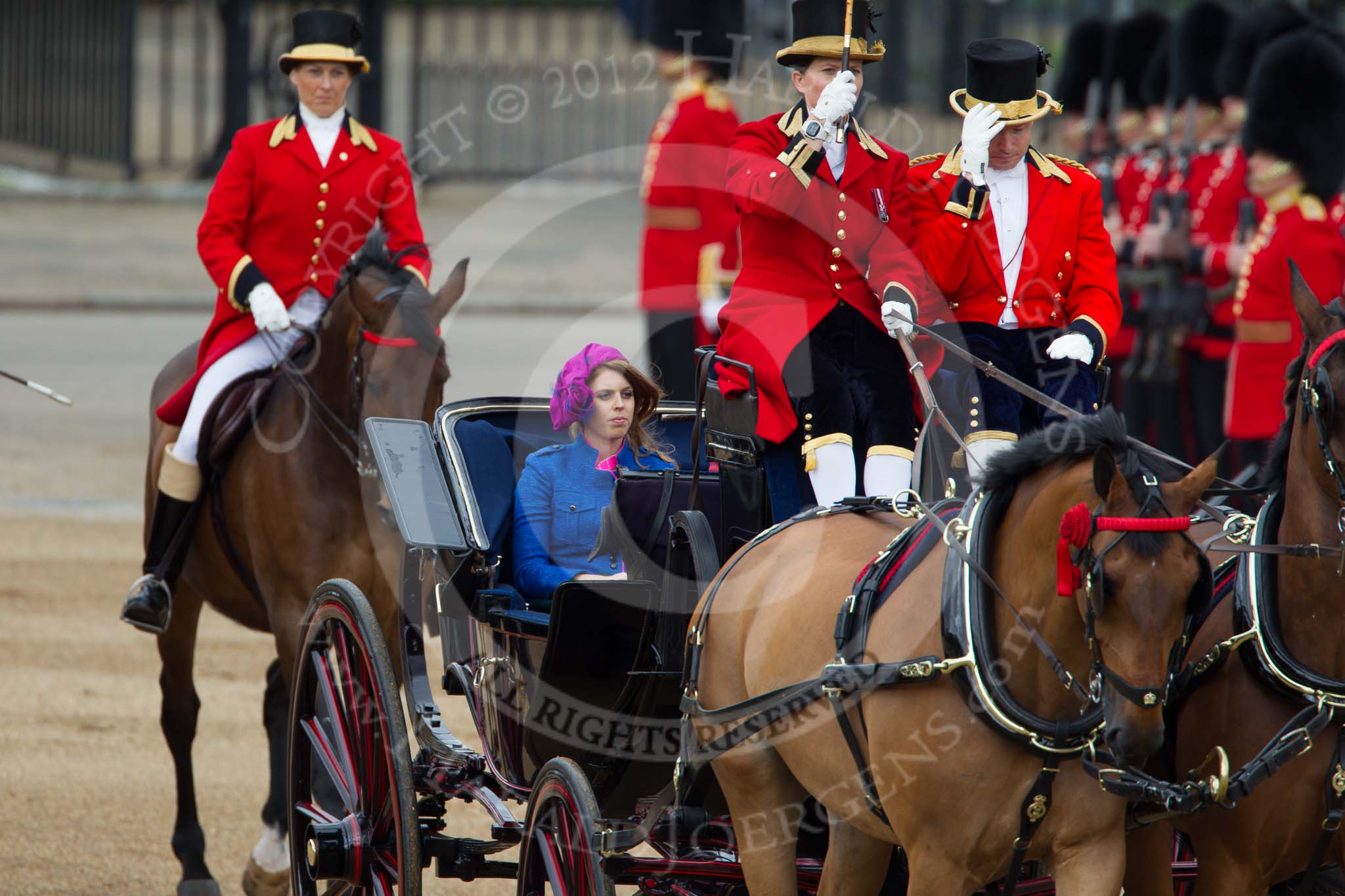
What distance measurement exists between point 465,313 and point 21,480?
6.51 m

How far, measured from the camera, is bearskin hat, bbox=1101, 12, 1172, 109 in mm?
11141

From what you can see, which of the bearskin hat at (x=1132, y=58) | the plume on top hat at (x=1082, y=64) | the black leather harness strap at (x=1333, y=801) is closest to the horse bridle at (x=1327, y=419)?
the black leather harness strap at (x=1333, y=801)

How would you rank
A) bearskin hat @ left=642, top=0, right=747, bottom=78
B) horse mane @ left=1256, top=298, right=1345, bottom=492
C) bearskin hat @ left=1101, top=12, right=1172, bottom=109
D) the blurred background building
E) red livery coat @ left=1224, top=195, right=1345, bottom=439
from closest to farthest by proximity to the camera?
horse mane @ left=1256, top=298, right=1345, bottom=492 → red livery coat @ left=1224, top=195, right=1345, bottom=439 → bearskin hat @ left=642, top=0, right=747, bottom=78 → bearskin hat @ left=1101, top=12, right=1172, bottom=109 → the blurred background building

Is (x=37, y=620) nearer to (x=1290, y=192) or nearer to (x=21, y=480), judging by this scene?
(x=21, y=480)

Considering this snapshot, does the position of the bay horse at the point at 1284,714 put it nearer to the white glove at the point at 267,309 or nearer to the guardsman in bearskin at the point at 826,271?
the guardsman in bearskin at the point at 826,271

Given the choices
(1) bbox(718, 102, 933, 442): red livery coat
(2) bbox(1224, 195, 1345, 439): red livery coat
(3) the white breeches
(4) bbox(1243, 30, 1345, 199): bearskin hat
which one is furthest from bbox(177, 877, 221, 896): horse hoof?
(4) bbox(1243, 30, 1345, 199): bearskin hat

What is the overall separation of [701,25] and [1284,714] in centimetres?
A: 670

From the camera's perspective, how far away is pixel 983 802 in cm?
324

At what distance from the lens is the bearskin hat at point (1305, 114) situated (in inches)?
277

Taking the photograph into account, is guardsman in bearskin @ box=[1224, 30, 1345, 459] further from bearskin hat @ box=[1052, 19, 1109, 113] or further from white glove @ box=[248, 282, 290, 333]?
bearskin hat @ box=[1052, 19, 1109, 113]

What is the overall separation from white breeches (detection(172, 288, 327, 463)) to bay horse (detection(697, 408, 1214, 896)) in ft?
7.27

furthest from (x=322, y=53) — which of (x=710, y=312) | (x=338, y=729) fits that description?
(x=710, y=312)

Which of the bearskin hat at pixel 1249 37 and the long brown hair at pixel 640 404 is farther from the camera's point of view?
the bearskin hat at pixel 1249 37

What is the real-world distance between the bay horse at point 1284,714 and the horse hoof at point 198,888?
2.48 metres
